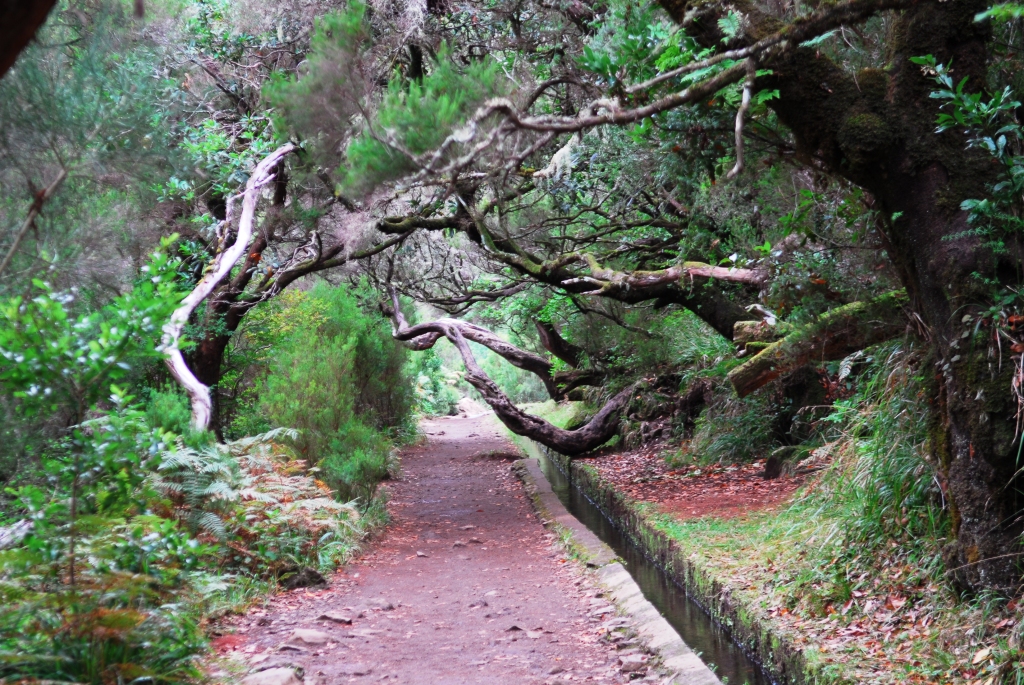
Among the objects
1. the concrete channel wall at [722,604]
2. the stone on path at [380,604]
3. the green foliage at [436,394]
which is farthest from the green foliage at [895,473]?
the green foliage at [436,394]

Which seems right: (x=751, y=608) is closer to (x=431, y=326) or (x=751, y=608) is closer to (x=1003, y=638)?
(x=1003, y=638)

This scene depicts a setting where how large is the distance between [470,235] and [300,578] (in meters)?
5.81

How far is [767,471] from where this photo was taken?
1059 cm

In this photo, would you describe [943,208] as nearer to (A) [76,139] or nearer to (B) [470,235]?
(A) [76,139]

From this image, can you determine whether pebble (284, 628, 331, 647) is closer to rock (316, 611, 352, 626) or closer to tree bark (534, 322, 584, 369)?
rock (316, 611, 352, 626)

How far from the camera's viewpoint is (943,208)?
4797 millimetres

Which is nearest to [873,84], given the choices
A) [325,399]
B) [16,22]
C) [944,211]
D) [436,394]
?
[944,211]

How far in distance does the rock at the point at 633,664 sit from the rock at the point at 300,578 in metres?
3.28

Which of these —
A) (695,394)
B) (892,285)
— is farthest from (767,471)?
(892,285)

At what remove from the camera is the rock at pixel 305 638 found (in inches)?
223

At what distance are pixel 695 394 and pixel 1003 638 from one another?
9.34 m

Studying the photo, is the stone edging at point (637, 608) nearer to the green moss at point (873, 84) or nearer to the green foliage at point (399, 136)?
the green foliage at point (399, 136)

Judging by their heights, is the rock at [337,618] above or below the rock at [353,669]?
below

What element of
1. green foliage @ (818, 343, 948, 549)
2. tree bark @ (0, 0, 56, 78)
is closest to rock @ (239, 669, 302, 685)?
tree bark @ (0, 0, 56, 78)
